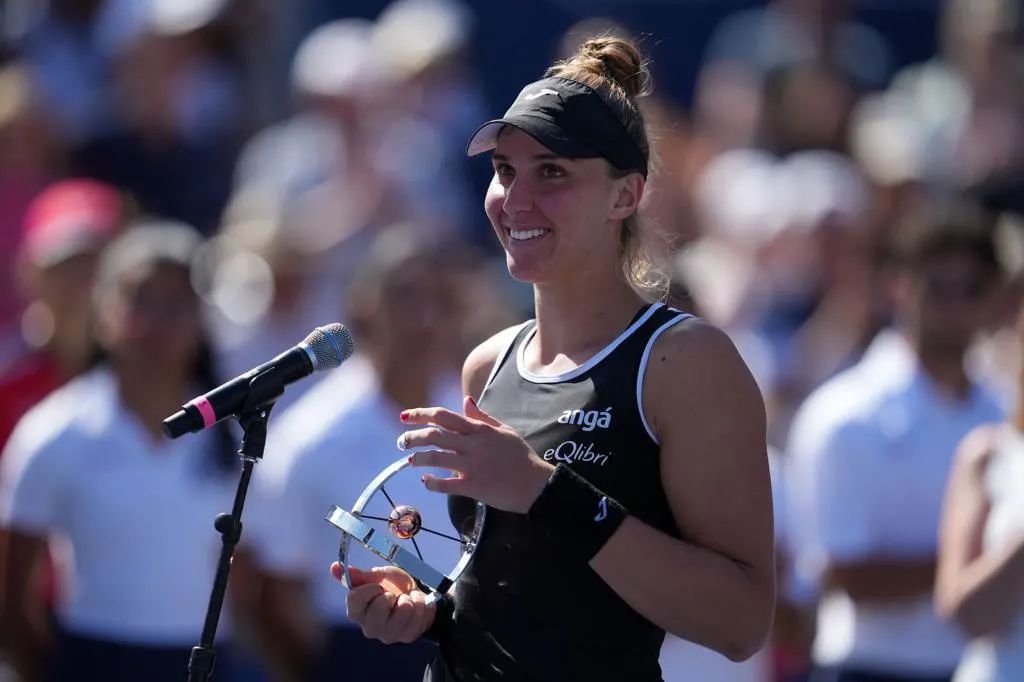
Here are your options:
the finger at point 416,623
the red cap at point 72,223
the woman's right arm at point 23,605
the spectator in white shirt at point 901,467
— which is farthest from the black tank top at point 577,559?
the red cap at point 72,223

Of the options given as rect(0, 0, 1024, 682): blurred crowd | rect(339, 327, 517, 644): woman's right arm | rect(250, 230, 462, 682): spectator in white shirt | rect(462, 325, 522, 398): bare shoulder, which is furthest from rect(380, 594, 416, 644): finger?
rect(250, 230, 462, 682): spectator in white shirt

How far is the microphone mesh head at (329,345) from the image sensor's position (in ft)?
10.6

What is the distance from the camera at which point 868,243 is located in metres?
8.13

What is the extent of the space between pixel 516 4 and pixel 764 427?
6.81 meters

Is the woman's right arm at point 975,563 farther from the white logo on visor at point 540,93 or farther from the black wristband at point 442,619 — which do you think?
the white logo on visor at point 540,93

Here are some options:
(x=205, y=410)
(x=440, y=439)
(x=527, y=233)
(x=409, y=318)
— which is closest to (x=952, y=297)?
(x=409, y=318)

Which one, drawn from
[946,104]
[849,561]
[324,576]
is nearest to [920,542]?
[849,561]

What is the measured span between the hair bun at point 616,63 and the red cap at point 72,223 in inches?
159

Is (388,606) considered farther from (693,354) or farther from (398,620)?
(693,354)

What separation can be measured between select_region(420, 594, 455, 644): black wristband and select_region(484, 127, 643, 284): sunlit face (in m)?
0.65

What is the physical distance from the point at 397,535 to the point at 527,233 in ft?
2.04

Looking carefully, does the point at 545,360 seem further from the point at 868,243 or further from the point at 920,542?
the point at 868,243

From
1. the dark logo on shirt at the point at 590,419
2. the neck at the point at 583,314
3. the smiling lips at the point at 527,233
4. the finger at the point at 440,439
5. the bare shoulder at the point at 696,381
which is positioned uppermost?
the smiling lips at the point at 527,233

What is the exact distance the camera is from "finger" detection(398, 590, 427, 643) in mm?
3295
